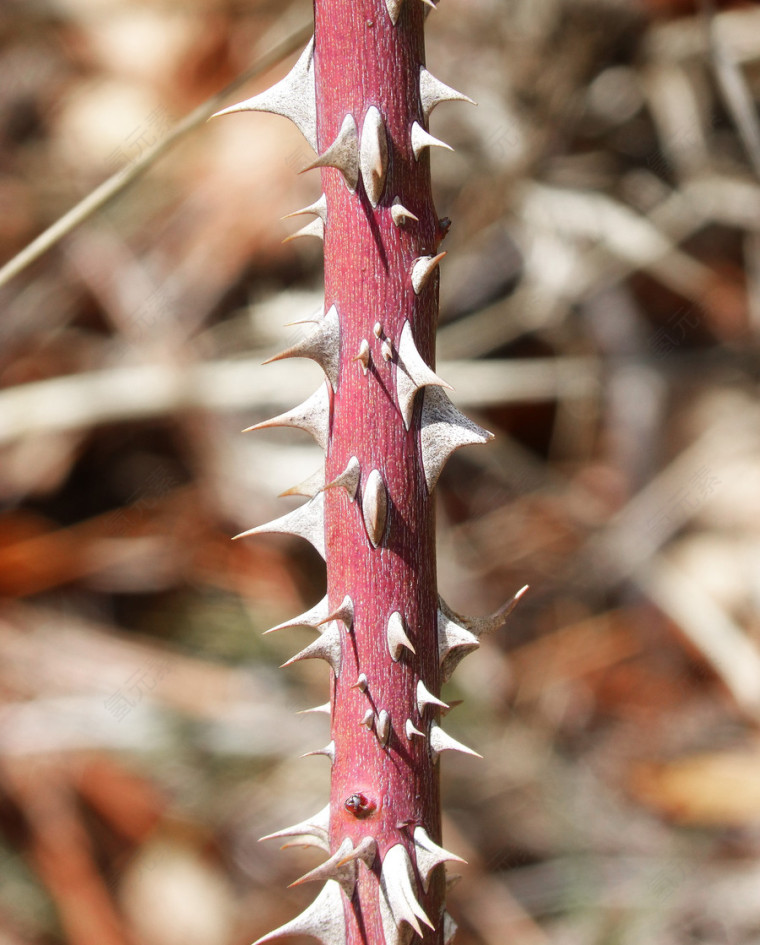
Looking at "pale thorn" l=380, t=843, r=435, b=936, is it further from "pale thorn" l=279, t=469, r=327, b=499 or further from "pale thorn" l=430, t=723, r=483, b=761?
"pale thorn" l=279, t=469, r=327, b=499

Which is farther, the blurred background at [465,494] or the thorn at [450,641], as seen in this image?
the blurred background at [465,494]

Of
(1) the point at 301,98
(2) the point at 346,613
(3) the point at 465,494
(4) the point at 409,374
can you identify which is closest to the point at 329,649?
(2) the point at 346,613

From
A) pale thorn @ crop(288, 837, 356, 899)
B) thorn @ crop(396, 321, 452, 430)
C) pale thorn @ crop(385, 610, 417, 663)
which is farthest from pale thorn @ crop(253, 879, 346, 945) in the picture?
thorn @ crop(396, 321, 452, 430)

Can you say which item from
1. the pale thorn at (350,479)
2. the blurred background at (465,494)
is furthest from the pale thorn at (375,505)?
the blurred background at (465,494)

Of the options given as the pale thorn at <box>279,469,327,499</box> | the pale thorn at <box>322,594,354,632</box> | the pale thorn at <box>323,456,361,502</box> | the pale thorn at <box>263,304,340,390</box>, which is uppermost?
the pale thorn at <box>263,304,340,390</box>

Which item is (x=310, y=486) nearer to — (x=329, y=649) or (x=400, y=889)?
(x=329, y=649)

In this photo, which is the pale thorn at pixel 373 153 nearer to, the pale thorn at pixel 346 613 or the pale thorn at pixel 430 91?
the pale thorn at pixel 430 91
